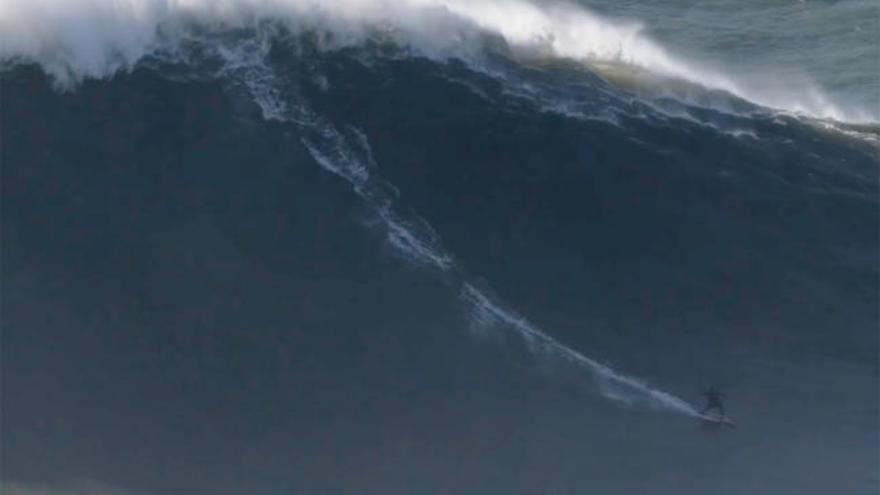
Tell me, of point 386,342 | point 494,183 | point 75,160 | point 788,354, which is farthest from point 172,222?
point 788,354

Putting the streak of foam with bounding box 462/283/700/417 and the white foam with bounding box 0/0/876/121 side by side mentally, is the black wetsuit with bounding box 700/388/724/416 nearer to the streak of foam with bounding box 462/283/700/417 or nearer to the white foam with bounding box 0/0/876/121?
the streak of foam with bounding box 462/283/700/417

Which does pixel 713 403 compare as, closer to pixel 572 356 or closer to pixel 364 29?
pixel 572 356

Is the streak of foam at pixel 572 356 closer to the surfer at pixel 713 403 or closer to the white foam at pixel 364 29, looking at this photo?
the surfer at pixel 713 403

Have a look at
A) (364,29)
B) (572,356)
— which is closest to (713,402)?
(572,356)

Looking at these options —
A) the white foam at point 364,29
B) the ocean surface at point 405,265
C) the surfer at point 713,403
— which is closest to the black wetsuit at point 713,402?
the surfer at point 713,403

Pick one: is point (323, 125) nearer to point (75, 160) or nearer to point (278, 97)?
point (278, 97)
